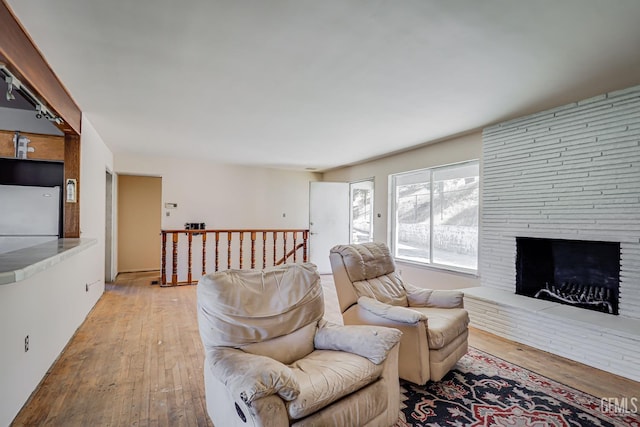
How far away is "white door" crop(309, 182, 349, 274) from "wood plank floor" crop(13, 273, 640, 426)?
313cm

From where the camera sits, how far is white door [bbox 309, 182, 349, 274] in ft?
21.8

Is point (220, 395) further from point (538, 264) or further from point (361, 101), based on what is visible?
point (538, 264)

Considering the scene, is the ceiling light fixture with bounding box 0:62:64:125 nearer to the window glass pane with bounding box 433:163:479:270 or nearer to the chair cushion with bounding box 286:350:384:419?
the chair cushion with bounding box 286:350:384:419

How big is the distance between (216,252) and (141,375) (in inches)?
125

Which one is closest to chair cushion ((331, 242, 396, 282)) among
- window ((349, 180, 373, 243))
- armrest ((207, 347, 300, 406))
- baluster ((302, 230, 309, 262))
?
armrest ((207, 347, 300, 406))

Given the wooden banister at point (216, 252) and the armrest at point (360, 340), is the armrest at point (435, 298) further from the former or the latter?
the wooden banister at point (216, 252)

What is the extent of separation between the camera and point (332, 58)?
228 cm

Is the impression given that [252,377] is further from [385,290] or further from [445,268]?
[445,268]

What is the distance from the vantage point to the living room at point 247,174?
2090mm

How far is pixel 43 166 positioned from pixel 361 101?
12.3 feet

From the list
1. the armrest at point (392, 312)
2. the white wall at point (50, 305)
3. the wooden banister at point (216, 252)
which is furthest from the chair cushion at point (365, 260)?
the wooden banister at point (216, 252)

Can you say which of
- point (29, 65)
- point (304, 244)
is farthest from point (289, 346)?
point (304, 244)

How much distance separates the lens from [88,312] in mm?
3969

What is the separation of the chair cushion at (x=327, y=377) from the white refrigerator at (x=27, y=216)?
3.17 meters
